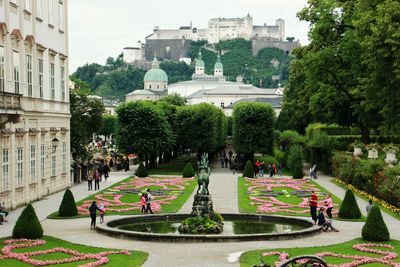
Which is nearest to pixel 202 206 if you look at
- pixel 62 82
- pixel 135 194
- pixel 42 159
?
pixel 42 159

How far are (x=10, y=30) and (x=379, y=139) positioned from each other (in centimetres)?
4013

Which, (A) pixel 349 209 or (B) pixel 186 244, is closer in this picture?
(B) pixel 186 244

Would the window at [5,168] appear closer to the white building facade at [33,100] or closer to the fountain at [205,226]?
the white building facade at [33,100]

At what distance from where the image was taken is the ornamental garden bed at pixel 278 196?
123 ft

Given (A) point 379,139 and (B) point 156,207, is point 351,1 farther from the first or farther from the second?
(B) point 156,207

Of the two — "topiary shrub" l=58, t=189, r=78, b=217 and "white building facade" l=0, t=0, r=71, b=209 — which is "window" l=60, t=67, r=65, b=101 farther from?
"topiary shrub" l=58, t=189, r=78, b=217

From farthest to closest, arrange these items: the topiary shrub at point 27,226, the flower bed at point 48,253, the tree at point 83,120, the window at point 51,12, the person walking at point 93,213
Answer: the tree at point 83,120
the window at point 51,12
the person walking at point 93,213
the topiary shrub at point 27,226
the flower bed at point 48,253

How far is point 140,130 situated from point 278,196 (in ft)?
84.8

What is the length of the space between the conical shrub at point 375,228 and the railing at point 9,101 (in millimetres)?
15018

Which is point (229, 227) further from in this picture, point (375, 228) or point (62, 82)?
point (62, 82)

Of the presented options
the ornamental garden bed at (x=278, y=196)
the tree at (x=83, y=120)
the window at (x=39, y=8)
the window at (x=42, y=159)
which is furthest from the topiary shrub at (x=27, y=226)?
the tree at (x=83, y=120)

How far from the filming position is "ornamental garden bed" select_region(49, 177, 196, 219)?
1480 inches

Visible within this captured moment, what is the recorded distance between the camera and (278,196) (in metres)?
44.5

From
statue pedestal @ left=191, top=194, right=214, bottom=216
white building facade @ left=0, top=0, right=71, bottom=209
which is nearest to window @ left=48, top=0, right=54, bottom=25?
white building facade @ left=0, top=0, right=71, bottom=209
